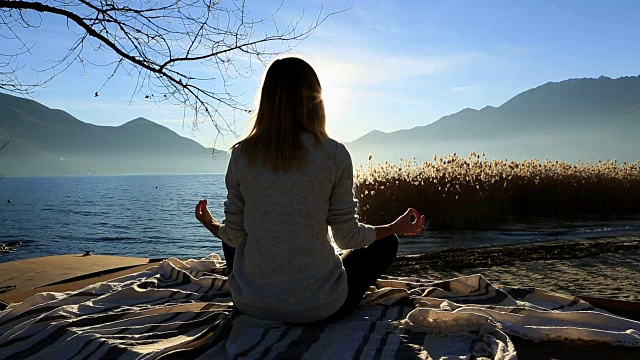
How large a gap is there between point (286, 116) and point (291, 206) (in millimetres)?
310

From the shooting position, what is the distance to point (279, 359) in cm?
179

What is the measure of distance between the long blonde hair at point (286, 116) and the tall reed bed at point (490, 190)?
675 centimetres

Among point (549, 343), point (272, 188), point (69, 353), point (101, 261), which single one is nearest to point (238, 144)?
point (272, 188)

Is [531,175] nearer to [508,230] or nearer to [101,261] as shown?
[508,230]

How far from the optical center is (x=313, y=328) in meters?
2.05

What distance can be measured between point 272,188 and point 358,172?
763 cm

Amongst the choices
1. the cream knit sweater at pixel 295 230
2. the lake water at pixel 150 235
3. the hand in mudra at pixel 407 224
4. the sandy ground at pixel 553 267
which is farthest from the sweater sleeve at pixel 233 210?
the lake water at pixel 150 235

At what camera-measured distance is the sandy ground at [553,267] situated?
3.62m

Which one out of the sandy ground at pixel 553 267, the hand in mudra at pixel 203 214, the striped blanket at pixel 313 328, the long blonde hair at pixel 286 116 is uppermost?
the long blonde hair at pixel 286 116

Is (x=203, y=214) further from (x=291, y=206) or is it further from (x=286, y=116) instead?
(x=286, y=116)

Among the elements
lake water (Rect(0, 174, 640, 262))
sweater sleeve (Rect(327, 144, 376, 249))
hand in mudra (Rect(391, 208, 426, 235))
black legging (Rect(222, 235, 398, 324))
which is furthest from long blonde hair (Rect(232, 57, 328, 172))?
lake water (Rect(0, 174, 640, 262))

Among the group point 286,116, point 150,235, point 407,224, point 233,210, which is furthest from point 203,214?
point 150,235

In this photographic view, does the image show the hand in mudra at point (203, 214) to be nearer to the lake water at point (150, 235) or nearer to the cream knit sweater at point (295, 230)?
the cream knit sweater at point (295, 230)

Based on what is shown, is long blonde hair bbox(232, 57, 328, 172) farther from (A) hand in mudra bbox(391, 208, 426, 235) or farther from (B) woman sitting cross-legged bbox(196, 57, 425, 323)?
(A) hand in mudra bbox(391, 208, 426, 235)
